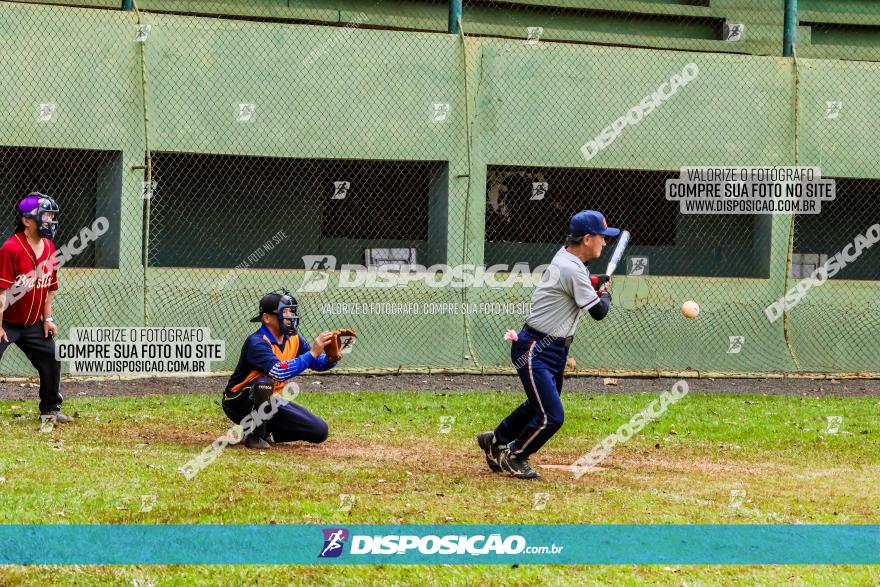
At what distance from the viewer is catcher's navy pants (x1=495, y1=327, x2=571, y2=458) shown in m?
9.04

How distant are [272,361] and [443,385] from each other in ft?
19.0

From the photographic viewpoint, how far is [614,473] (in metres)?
9.55

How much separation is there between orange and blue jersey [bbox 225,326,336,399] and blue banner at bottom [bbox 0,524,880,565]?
306 cm

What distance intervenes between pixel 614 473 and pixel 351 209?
33.7ft

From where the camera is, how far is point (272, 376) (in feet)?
33.2

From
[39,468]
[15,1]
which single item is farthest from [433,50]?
[39,468]

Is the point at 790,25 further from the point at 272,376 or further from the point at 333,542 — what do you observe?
the point at 333,542

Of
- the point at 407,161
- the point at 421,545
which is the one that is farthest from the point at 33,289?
the point at 407,161

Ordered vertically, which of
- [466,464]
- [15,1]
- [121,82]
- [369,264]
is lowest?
[466,464]

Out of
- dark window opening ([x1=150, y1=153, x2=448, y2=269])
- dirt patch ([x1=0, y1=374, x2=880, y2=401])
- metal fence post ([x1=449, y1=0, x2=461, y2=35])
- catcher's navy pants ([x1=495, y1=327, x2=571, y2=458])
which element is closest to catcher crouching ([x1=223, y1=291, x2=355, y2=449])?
catcher's navy pants ([x1=495, y1=327, x2=571, y2=458])

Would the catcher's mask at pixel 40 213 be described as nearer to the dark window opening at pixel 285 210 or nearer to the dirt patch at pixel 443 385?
the dirt patch at pixel 443 385

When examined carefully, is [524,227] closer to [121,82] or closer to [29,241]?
[121,82]

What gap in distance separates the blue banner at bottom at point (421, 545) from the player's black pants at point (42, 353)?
4.56 metres

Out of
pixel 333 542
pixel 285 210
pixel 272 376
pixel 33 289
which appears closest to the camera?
pixel 333 542
